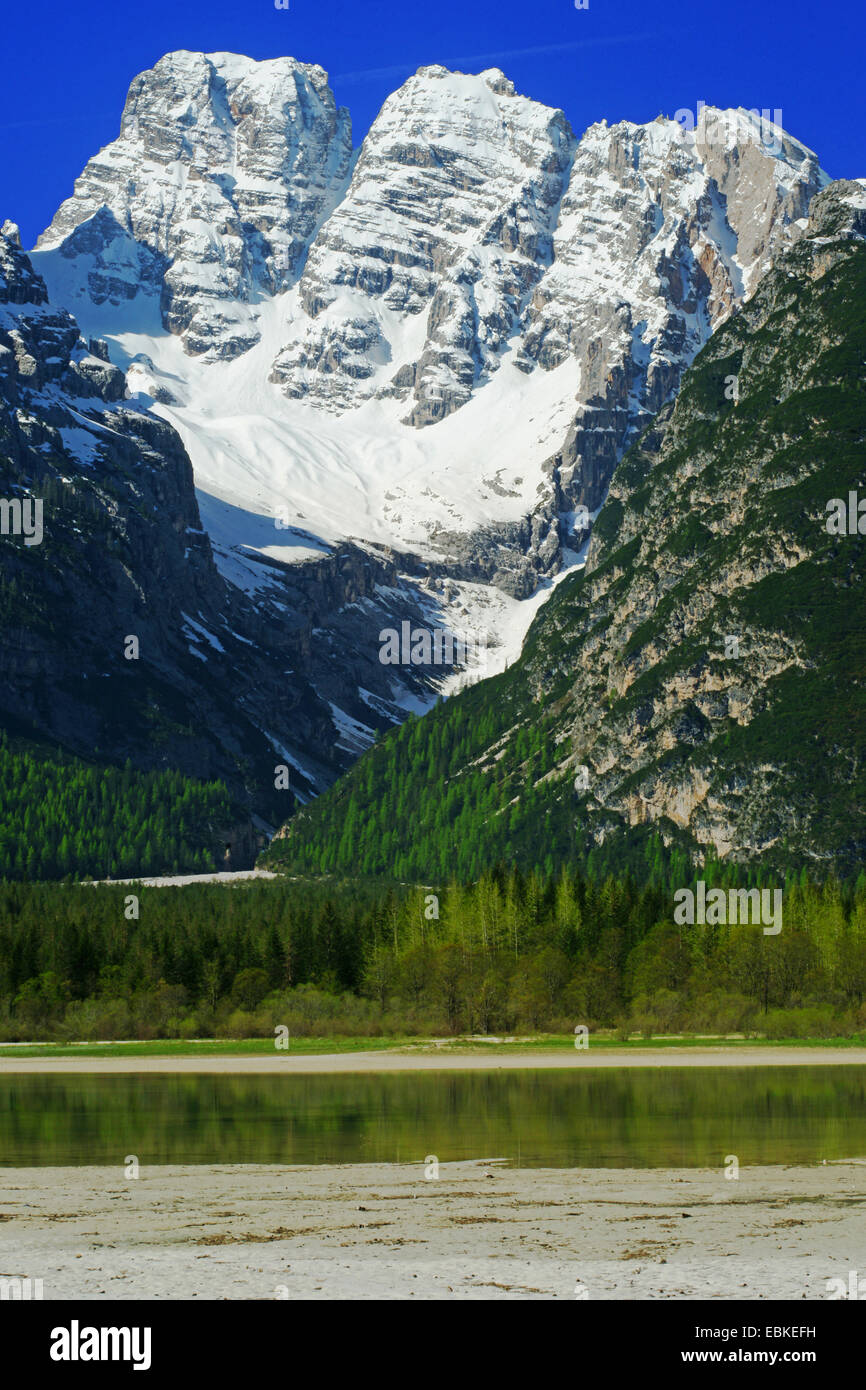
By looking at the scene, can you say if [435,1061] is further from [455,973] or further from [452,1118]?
[452,1118]

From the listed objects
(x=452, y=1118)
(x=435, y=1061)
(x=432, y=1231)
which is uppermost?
(x=432, y=1231)

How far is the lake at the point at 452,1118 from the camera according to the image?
2670 inches

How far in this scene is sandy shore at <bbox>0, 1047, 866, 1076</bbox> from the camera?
117 m

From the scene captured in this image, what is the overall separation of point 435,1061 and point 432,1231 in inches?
2954

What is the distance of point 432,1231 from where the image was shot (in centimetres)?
4919

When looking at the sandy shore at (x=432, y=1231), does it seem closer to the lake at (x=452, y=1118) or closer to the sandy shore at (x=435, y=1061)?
the lake at (x=452, y=1118)

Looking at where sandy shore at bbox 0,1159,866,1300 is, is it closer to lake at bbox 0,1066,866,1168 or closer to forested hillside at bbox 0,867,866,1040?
lake at bbox 0,1066,866,1168

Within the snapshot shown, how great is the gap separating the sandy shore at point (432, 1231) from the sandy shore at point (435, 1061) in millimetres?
54135

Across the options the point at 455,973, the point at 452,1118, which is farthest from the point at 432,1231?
the point at 455,973

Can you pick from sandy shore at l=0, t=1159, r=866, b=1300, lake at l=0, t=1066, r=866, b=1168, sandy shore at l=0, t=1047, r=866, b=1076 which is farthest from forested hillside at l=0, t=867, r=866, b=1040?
sandy shore at l=0, t=1159, r=866, b=1300

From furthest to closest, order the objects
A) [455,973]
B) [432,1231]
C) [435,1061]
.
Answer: [455,973], [435,1061], [432,1231]

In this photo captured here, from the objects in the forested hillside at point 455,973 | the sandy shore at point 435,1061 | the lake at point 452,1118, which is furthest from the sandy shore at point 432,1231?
the forested hillside at point 455,973
